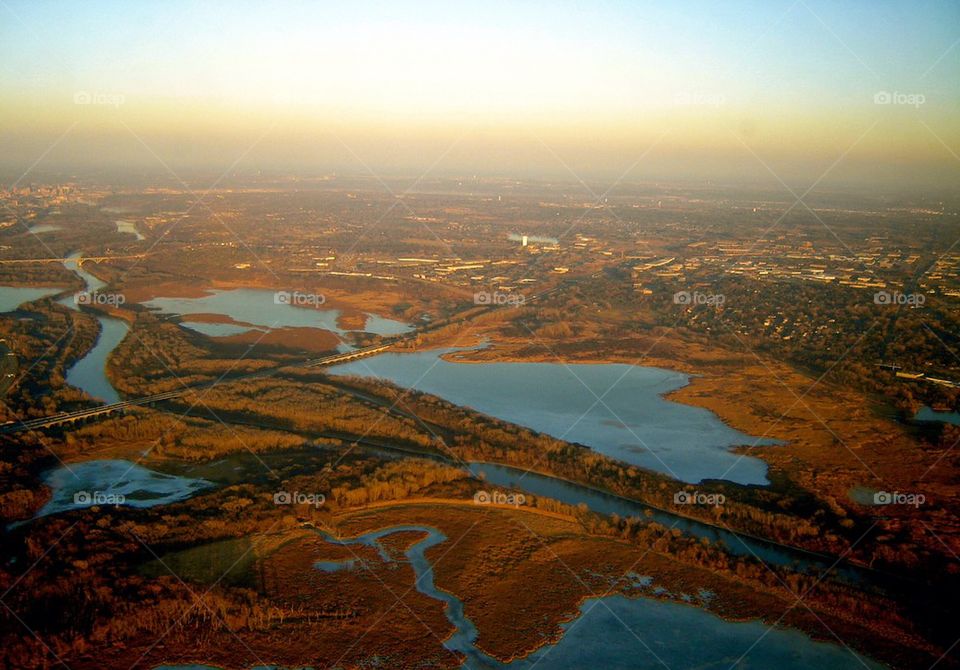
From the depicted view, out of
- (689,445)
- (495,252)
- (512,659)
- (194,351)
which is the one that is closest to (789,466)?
(689,445)

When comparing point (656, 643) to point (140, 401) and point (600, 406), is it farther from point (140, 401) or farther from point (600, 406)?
point (140, 401)

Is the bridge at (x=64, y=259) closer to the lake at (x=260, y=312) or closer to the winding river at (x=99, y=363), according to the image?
the winding river at (x=99, y=363)

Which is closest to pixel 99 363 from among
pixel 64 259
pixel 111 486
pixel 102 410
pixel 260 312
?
pixel 102 410

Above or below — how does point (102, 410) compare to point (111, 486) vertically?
above

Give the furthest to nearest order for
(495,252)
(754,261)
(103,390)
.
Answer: (495,252), (754,261), (103,390)

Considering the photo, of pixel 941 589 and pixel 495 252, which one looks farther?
pixel 495 252

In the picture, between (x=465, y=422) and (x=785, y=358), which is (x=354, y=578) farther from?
(x=785, y=358)

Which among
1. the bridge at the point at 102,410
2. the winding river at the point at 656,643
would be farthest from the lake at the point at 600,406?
the winding river at the point at 656,643

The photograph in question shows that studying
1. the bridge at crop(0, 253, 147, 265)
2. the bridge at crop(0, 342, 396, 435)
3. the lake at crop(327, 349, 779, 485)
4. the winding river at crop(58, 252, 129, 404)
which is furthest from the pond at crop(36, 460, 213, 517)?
the bridge at crop(0, 253, 147, 265)

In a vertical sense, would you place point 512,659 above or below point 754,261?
below
